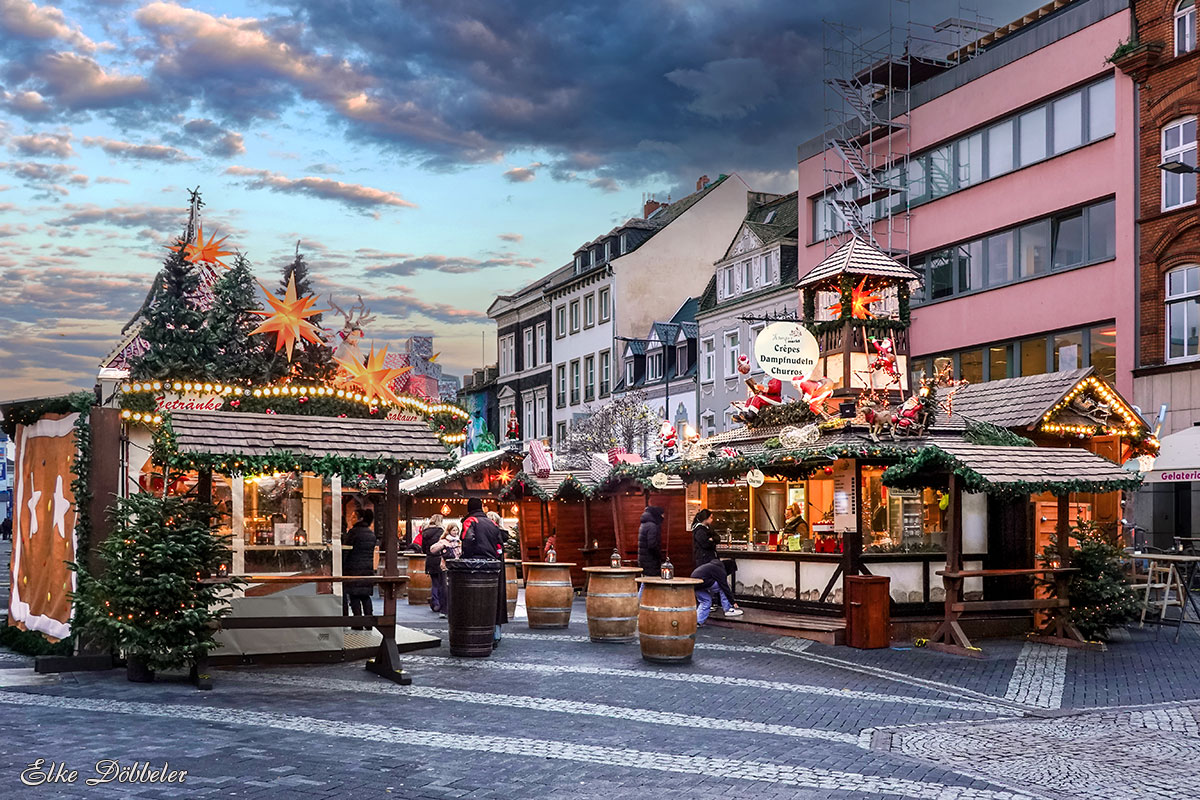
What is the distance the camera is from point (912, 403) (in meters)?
17.9

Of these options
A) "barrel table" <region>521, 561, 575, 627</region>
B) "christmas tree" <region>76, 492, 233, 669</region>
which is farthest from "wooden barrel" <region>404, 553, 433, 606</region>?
"christmas tree" <region>76, 492, 233, 669</region>

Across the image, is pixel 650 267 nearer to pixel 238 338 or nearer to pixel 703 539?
pixel 703 539

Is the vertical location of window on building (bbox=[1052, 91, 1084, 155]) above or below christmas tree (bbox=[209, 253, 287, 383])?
above

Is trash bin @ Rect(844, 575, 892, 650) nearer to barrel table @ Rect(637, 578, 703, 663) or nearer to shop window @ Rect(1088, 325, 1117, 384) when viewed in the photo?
barrel table @ Rect(637, 578, 703, 663)

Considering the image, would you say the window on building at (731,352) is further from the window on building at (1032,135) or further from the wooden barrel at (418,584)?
the wooden barrel at (418,584)

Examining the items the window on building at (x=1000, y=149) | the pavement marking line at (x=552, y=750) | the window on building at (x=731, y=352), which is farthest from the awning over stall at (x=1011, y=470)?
the window on building at (x=731, y=352)

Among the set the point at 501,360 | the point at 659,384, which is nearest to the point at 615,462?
the point at 659,384

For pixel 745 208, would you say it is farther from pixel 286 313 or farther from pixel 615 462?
pixel 286 313

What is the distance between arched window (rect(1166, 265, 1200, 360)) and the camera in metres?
26.8

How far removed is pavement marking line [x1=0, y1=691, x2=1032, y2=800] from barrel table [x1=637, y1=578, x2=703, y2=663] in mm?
4659

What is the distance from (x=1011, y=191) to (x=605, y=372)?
26797 mm

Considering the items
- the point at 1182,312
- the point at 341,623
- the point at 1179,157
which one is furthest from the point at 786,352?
the point at 1179,157

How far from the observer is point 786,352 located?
19.2 m

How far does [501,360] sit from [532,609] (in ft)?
169
